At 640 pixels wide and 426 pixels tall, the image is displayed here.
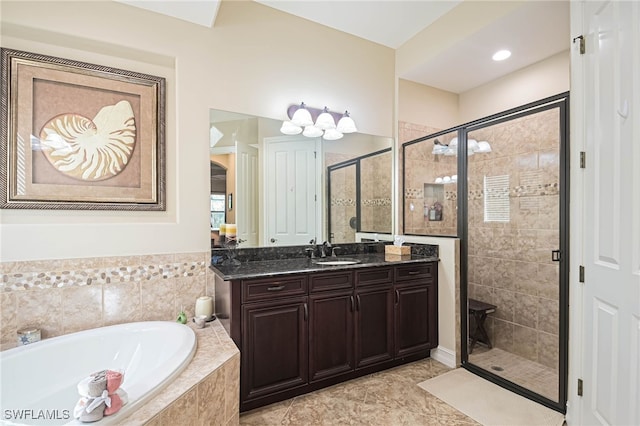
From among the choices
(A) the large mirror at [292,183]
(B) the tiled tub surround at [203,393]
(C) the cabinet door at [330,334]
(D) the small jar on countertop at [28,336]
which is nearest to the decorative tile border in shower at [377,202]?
(A) the large mirror at [292,183]

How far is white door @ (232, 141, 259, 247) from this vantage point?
2551 mm

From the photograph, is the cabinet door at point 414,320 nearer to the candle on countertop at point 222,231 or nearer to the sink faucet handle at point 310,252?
the sink faucet handle at point 310,252

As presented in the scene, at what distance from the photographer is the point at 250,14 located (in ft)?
8.52

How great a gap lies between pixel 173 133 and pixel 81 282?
3.91ft

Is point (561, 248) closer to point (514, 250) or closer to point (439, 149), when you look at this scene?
point (514, 250)

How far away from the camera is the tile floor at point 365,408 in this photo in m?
1.95

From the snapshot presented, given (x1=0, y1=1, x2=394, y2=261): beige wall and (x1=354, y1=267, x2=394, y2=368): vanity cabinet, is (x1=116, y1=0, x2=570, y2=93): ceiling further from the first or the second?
(x1=354, y1=267, x2=394, y2=368): vanity cabinet

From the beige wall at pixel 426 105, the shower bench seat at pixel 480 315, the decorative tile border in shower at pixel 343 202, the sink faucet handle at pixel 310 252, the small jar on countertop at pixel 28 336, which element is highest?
the beige wall at pixel 426 105

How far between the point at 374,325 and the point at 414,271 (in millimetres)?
593

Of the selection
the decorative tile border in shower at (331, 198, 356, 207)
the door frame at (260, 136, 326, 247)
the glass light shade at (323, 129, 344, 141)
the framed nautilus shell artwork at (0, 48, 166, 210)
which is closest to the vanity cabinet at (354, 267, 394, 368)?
the door frame at (260, 136, 326, 247)

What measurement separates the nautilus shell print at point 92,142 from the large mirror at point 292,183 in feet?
1.94
